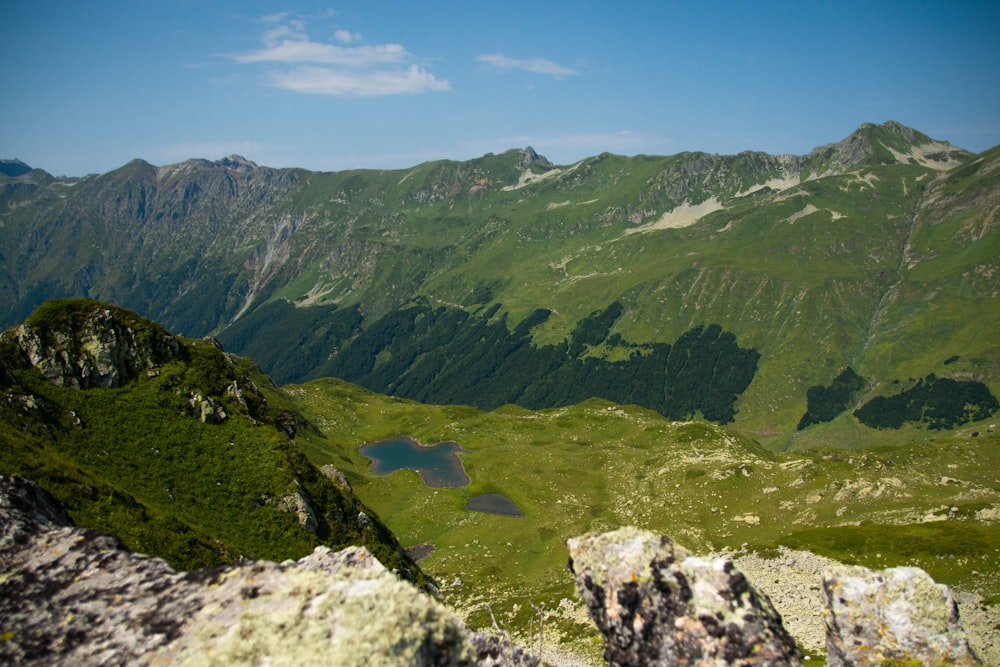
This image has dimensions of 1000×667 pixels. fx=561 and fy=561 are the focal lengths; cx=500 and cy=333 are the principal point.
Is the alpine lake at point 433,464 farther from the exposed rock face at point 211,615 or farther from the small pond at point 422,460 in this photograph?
the exposed rock face at point 211,615

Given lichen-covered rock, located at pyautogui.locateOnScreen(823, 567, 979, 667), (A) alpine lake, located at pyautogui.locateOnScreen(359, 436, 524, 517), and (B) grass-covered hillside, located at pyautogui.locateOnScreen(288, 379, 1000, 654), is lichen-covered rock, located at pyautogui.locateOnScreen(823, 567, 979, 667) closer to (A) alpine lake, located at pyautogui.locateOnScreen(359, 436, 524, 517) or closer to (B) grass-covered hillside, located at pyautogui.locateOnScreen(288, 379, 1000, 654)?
(B) grass-covered hillside, located at pyautogui.locateOnScreen(288, 379, 1000, 654)

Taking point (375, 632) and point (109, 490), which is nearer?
point (375, 632)

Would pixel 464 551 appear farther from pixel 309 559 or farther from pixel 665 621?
pixel 665 621

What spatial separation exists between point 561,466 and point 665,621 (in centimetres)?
11546

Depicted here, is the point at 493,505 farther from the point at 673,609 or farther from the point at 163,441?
the point at 673,609

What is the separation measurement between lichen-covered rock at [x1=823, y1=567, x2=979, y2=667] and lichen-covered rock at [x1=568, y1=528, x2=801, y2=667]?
394 cm

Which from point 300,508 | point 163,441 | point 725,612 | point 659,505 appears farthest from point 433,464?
point 725,612

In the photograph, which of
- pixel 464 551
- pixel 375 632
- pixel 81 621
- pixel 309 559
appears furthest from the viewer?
pixel 464 551

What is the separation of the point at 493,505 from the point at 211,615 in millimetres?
108130

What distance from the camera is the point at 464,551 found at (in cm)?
9494

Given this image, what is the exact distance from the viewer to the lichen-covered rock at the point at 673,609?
48.4ft

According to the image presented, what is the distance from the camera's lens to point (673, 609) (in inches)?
608

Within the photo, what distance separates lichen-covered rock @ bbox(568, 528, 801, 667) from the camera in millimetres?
14750

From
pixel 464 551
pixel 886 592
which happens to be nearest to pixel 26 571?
pixel 886 592
